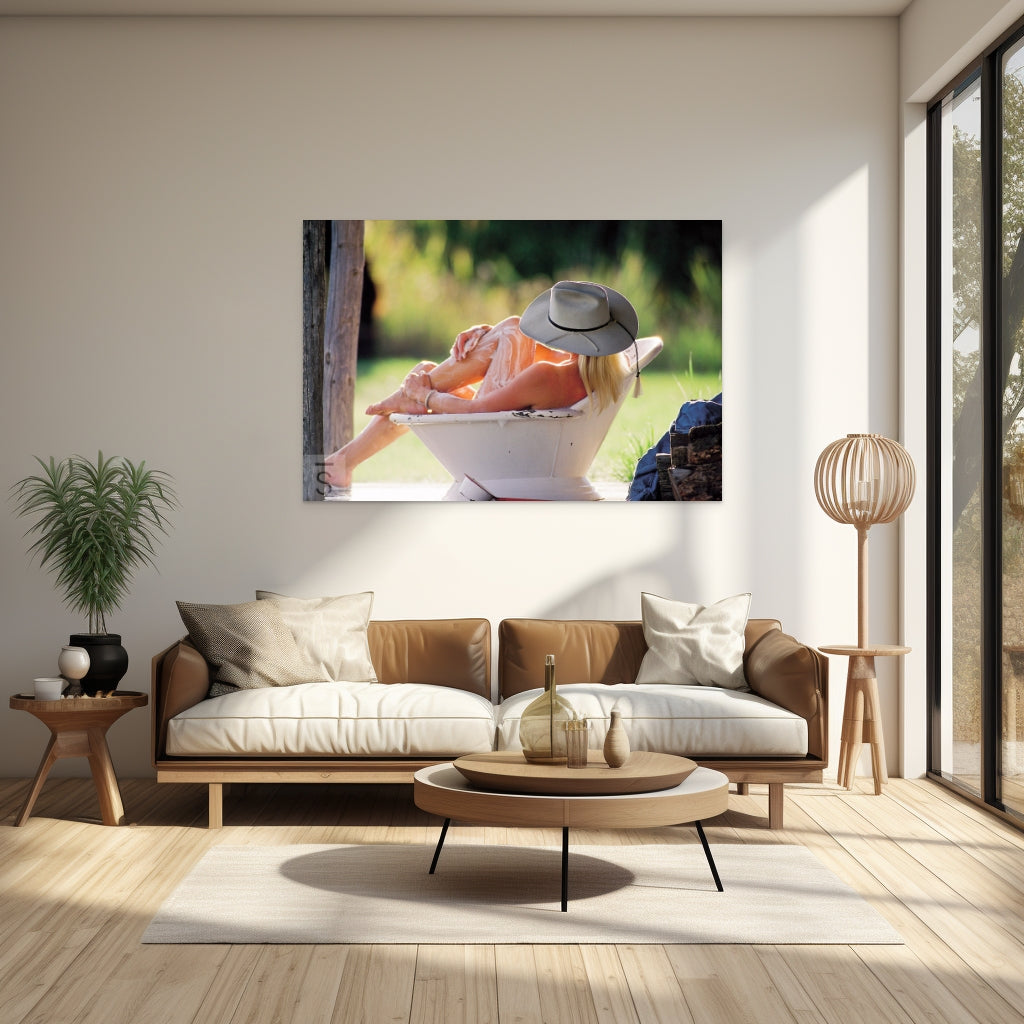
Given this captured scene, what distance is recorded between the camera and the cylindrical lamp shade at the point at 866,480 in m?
5.05

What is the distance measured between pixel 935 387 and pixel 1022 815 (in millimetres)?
1969

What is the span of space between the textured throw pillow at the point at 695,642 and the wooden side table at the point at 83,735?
2.15m

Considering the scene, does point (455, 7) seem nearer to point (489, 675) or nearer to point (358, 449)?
point (358, 449)

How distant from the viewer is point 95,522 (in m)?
4.93

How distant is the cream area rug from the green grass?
1.93 m

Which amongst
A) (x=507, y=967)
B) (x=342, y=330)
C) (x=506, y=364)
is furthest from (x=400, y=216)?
(x=507, y=967)

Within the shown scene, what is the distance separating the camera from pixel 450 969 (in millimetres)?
2928

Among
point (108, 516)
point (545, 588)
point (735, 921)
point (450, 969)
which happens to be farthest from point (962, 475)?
point (108, 516)

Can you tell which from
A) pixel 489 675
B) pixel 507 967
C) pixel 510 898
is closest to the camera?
pixel 507 967

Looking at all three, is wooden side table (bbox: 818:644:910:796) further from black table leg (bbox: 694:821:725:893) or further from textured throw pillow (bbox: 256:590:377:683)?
textured throw pillow (bbox: 256:590:377:683)

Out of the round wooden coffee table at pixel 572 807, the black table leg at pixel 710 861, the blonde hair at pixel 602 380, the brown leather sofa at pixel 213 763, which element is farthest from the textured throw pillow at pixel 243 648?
the black table leg at pixel 710 861

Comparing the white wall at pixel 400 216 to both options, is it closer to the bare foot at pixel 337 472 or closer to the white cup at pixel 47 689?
the bare foot at pixel 337 472

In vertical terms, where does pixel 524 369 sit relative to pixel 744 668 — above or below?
above

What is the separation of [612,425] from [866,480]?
1174 millimetres
